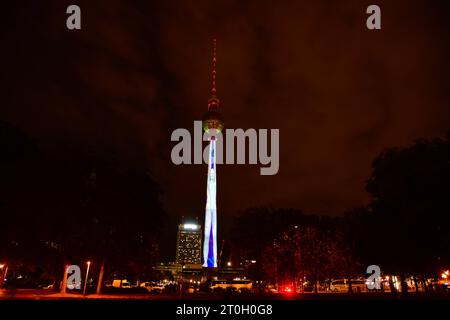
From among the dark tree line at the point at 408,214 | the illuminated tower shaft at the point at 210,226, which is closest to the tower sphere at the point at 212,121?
the illuminated tower shaft at the point at 210,226

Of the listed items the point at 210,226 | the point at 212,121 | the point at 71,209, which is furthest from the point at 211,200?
the point at 71,209

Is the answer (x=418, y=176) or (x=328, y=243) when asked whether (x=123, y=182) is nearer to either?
(x=418, y=176)

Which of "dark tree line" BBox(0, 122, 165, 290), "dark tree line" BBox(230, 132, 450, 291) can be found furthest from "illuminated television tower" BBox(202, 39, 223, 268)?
"dark tree line" BBox(230, 132, 450, 291)

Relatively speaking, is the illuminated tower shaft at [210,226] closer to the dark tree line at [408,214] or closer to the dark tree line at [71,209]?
the dark tree line at [71,209]

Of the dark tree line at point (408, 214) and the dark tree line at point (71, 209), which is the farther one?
the dark tree line at point (71, 209)

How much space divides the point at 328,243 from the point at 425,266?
2918 cm

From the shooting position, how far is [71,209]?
4091 centimetres

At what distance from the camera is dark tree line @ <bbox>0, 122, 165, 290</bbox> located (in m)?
35.8

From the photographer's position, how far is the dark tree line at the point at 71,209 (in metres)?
35.8

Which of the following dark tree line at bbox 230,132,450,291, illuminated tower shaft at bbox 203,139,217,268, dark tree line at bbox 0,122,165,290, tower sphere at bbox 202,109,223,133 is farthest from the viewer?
tower sphere at bbox 202,109,223,133

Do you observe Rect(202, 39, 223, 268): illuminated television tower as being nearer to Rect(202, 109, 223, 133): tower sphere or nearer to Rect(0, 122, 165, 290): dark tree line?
Rect(202, 109, 223, 133): tower sphere

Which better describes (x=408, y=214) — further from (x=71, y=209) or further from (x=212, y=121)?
(x=212, y=121)
